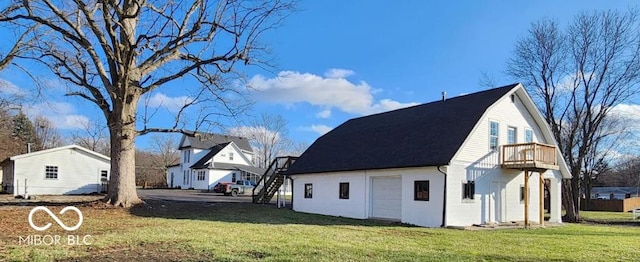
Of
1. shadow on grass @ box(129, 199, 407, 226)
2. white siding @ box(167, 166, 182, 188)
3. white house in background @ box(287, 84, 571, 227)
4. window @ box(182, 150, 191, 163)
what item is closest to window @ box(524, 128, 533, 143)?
white house in background @ box(287, 84, 571, 227)

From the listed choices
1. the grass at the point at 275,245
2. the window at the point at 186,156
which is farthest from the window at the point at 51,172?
the window at the point at 186,156

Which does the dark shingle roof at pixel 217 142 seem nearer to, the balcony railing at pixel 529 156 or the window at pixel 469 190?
the balcony railing at pixel 529 156

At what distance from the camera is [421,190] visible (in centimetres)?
1788

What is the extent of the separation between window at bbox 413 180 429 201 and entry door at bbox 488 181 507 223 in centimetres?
311

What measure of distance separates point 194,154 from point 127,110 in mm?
33713

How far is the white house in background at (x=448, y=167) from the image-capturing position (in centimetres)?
1752

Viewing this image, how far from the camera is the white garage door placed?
62.3 feet

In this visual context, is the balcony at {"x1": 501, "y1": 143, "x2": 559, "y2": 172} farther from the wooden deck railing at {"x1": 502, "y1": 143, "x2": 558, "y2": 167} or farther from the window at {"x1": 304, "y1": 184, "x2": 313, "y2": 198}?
the window at {"x1": 304, "y1": 184, "x2": 313, "y2": 198}

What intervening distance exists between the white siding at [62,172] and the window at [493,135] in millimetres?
27191

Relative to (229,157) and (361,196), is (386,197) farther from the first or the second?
(229,157)

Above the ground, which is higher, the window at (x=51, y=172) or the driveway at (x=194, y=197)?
the window at (x=51, y=172)

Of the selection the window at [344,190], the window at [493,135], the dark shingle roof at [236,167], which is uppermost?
the window at [493,135]

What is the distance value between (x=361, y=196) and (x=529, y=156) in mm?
7031

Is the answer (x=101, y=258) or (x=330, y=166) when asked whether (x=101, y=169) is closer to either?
(x=330, y=166)
